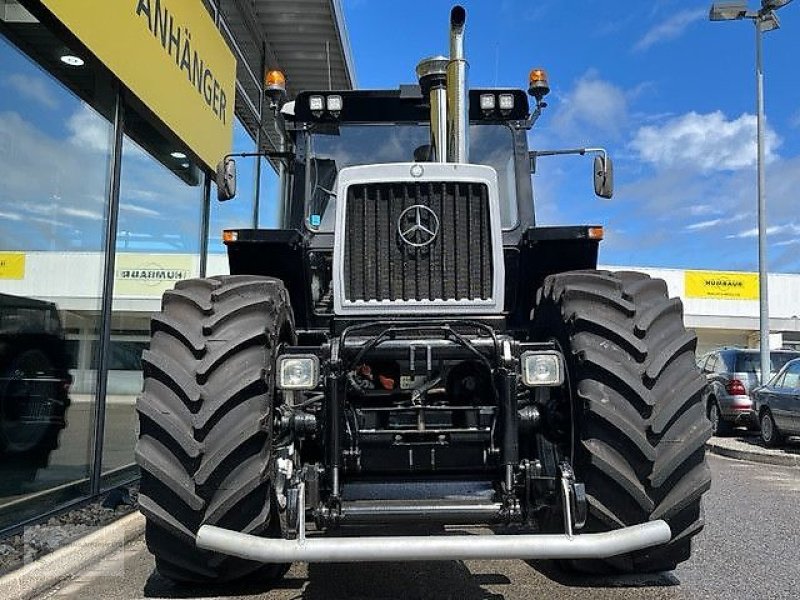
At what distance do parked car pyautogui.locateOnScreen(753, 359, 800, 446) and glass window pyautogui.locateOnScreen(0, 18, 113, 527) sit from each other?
9.88 meters

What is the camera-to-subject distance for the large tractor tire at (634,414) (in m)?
3.46

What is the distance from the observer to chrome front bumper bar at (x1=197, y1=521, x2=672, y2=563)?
117 inches

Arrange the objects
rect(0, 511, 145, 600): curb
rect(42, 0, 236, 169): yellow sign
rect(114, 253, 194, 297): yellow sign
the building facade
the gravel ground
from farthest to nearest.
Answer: rect(114, 253, 194, 297): yellow sign
rect(42, 0, 236, 169): yellow sign
the building facade
the gravel ground
rect(0, 511, 145, 600): curb

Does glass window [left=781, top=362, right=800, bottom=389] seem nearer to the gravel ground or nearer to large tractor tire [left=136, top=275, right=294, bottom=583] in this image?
the gravel ground

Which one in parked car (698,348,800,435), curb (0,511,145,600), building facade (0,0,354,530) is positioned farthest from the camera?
parked car (698,348,800,435)

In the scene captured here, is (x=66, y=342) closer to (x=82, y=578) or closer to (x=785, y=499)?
(x=82, y=578)

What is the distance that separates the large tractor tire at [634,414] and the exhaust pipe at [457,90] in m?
1.19

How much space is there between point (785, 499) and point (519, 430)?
5.12 meters

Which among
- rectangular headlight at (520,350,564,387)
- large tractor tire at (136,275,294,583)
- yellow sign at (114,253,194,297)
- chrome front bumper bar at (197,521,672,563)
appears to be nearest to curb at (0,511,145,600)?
large tractor tire at (136,275,294,583)

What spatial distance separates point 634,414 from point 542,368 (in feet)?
1.59

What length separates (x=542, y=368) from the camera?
3736 millimetres

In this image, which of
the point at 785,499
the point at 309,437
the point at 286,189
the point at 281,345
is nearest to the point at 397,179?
the point at 281,345

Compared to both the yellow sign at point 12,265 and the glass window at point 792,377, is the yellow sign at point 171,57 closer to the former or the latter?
the yellow sign at point 12,265

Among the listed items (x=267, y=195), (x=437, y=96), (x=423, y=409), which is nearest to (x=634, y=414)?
(x=423, y=409)
